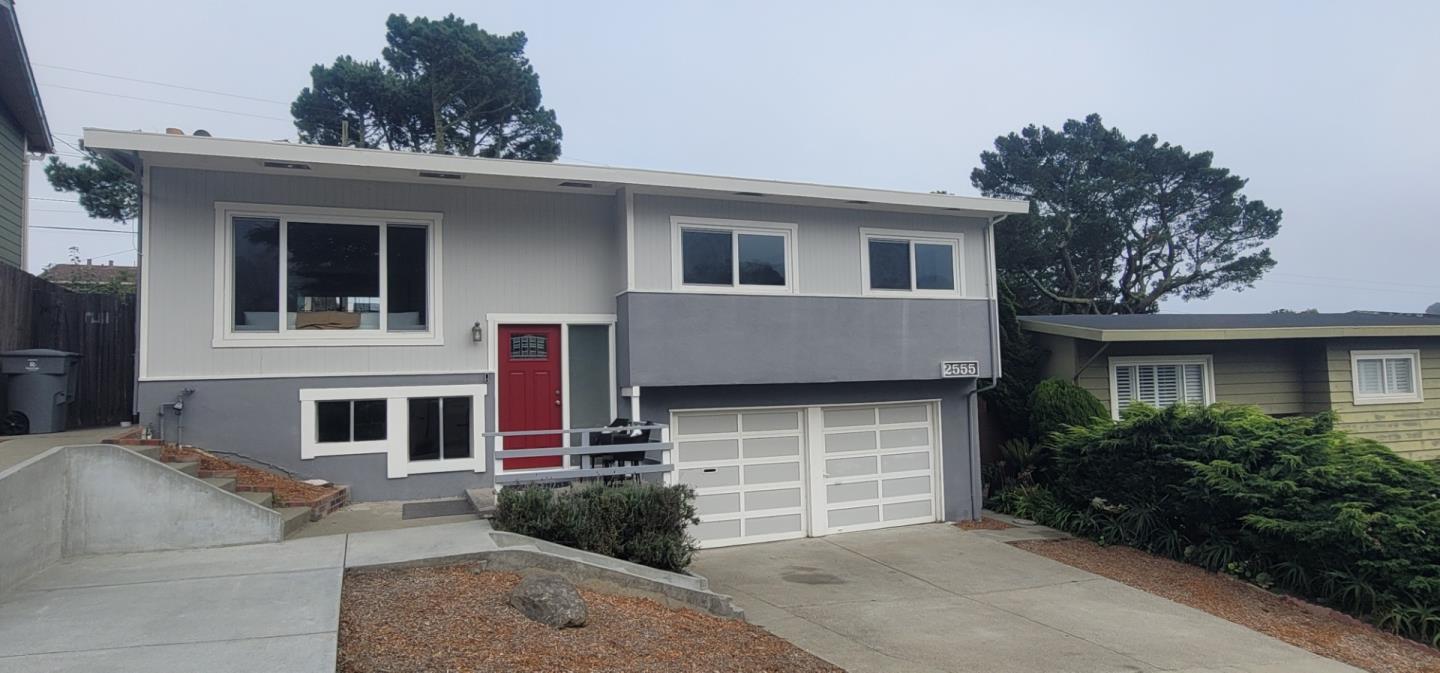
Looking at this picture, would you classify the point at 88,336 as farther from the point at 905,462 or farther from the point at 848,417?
the point at 905,462

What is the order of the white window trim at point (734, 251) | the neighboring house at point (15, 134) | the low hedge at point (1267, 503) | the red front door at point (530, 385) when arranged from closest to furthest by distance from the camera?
the low hedge at point (1267, 503), the red front door at point (530, 385), the white window trim at point (734, 251), the neighboring house at point (15, 134)

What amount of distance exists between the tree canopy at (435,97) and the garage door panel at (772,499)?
19.0m

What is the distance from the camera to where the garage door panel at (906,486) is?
13047mm

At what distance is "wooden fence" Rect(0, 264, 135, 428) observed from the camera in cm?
1066

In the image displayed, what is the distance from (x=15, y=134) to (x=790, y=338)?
41.4 feet

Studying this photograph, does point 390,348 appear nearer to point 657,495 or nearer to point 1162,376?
point 657,495

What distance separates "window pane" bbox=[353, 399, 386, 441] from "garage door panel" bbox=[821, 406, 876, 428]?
6122 millimetres

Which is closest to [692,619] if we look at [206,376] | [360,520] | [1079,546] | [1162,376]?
[360,520]

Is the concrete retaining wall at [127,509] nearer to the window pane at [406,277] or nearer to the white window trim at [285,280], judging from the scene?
the white window trim at [285,280]

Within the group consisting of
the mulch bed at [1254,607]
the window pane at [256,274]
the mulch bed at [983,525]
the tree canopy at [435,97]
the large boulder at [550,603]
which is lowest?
the mulch bed at [1254,607]

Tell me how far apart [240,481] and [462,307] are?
10.4 ft

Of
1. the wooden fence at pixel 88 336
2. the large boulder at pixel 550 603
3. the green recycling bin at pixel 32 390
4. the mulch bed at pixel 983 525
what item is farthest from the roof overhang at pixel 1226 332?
the green recycling bin at pixel 32 390

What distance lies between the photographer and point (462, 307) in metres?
10.6

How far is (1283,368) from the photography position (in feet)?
51.0
